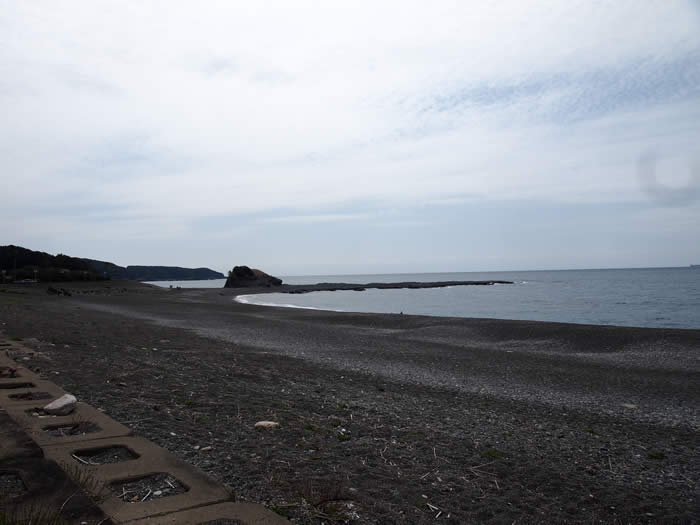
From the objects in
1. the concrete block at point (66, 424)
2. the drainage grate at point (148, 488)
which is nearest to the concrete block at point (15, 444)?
the concrete block at point (66, 424)

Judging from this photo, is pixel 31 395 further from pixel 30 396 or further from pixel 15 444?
pixel 15 444

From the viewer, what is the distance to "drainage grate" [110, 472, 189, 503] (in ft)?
11.7

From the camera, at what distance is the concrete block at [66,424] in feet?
15.1

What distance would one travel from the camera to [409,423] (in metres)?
7.12

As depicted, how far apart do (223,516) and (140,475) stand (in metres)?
0.99

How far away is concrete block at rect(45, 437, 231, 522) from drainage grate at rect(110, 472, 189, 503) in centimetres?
2

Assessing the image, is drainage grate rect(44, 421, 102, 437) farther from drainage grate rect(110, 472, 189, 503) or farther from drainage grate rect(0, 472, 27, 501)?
drainage grate rect(110, 472, 189, 503)

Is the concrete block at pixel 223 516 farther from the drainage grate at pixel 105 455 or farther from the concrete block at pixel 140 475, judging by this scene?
the drainage grate at pixel 105 455

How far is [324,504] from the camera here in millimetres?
3910

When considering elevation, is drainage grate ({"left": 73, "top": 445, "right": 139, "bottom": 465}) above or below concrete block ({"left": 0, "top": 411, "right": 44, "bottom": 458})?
below

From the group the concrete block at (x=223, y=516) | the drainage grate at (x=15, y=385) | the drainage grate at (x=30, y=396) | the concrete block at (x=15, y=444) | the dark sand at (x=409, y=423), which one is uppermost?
the concrete block at (x=15, y=444)

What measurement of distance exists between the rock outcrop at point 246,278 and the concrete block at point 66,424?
94.0 meters

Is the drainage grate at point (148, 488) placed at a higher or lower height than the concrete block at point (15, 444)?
lower

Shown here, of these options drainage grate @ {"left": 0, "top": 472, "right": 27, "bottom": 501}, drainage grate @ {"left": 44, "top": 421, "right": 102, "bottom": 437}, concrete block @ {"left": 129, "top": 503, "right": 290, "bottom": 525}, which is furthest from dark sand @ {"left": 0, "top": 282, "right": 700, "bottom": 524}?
drainage grate @ {"left": 0, "top": 472, "right": 27, "bottom": 501}
